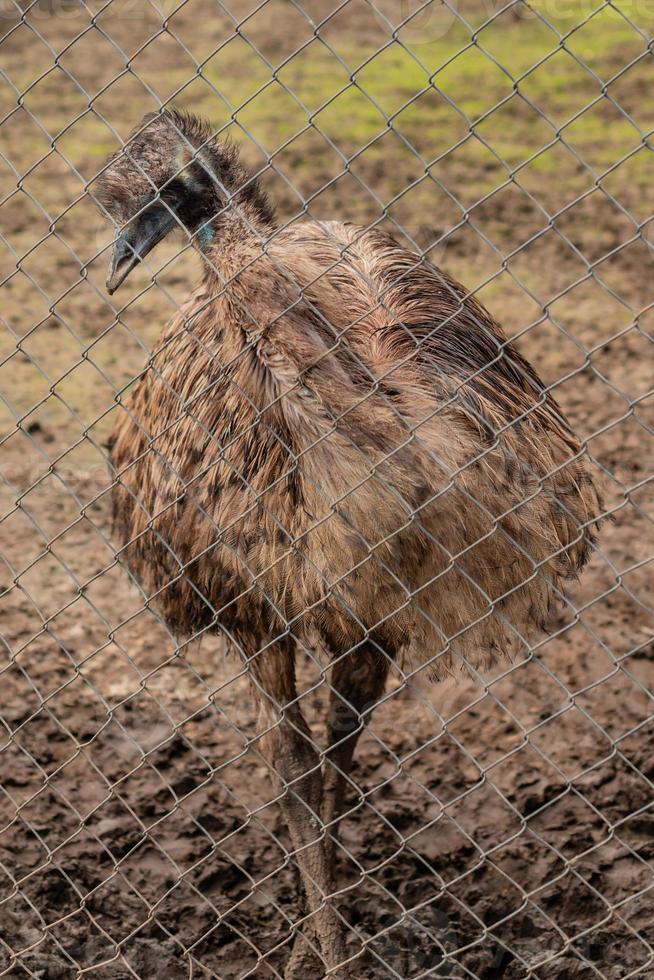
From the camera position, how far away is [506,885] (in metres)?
3.25

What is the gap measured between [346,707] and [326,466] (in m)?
0.97

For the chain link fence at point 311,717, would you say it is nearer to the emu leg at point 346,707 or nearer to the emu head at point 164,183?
the emu leg at point 346,707

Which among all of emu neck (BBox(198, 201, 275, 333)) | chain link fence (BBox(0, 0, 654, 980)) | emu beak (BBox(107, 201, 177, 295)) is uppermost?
emu beak (BBox(107, 201, 177, 295))

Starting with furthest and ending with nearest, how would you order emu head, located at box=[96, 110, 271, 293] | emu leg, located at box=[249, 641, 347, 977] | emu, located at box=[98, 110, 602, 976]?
emu leg, located at box=[249, 641, 347, 977] → emu head, located at box=[96, 110, 271, 293] → emu, located at box=[98, 110, 602, 976]

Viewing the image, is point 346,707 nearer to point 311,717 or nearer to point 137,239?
point 311,717

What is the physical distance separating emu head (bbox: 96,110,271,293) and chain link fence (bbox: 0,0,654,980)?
5.4 inches

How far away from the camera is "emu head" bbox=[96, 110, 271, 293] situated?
2.75 meters

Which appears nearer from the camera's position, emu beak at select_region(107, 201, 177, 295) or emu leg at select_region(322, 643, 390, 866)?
emu beak at select_region(107, 201, 177, 295)

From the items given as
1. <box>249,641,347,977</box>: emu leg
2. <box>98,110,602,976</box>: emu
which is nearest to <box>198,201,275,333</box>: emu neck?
<box>98,110,602,976</box>: emu

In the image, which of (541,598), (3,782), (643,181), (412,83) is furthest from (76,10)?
(541,598)

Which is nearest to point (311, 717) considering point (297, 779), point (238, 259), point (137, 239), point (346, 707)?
point (346, 707)

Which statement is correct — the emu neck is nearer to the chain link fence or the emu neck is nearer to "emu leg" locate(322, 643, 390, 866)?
the chain link fence

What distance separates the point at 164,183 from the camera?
2.76 metres

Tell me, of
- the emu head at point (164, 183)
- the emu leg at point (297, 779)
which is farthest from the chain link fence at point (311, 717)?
the emu head at point (164, 183)
